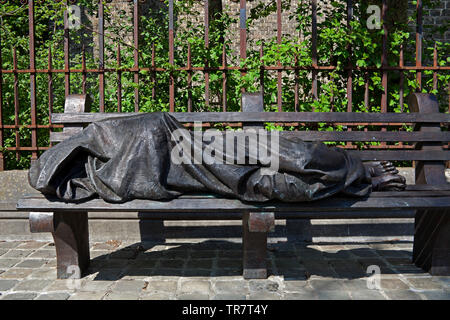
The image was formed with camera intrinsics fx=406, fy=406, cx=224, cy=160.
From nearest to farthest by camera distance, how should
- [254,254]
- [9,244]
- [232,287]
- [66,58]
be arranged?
[232,287], [254,254], [9,244], [66,58]

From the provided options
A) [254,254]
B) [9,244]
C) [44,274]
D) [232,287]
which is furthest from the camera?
[9,244]

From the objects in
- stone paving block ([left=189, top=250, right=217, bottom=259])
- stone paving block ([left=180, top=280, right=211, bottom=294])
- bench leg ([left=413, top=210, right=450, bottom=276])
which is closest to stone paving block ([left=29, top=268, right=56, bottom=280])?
stone paving block ([left=180, top=280, right=211, bottom=294])

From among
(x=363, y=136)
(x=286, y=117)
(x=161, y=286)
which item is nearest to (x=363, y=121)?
(x=363, y=136)

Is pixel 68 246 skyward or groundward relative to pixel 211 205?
groundward

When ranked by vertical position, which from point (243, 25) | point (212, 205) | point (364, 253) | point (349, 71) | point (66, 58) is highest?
point (243, 25)

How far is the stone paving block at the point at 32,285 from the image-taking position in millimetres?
2668

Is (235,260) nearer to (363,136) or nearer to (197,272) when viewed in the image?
(197,272)

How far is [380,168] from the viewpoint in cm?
286

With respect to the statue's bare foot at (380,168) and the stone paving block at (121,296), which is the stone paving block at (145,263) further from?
the statue's bare foot at (380,168)

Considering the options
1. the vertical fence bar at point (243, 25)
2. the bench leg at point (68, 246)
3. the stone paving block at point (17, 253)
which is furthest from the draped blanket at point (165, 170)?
the vertical fence bar at point (243, 25)

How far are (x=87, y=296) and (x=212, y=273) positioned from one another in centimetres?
88

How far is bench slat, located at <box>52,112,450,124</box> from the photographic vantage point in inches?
124

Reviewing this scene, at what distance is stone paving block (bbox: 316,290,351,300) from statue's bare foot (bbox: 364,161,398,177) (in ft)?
2.75

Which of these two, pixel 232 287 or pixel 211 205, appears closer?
pixel 211 205
